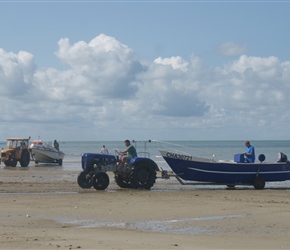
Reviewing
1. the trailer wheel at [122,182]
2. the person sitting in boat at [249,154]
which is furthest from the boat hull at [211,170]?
the trailer wheel at [122,182]

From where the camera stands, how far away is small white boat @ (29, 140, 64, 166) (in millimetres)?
40375

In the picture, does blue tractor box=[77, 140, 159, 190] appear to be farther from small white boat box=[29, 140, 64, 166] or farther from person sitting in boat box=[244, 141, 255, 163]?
small white boat box=[29, 140, 64, 166]

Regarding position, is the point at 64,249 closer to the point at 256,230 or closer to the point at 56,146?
the point at 256,230

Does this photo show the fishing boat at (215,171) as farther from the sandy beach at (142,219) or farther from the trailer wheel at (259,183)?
the sandy beach at (142,219)

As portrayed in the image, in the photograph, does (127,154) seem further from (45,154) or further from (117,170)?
(45,154)

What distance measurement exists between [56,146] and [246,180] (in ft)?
75.8

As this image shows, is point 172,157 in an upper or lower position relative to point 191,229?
upper

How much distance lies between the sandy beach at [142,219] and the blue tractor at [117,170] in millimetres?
371

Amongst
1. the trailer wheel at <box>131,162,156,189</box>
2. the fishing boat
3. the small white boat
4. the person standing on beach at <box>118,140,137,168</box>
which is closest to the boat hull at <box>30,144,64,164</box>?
the small white boat

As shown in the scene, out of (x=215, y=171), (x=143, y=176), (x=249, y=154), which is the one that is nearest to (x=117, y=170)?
(x=143, y=176)

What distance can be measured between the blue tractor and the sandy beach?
0.37 metres

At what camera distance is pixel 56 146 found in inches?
1672

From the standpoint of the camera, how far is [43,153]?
40656mm

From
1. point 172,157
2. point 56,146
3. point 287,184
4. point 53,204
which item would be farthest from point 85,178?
point 56,146
